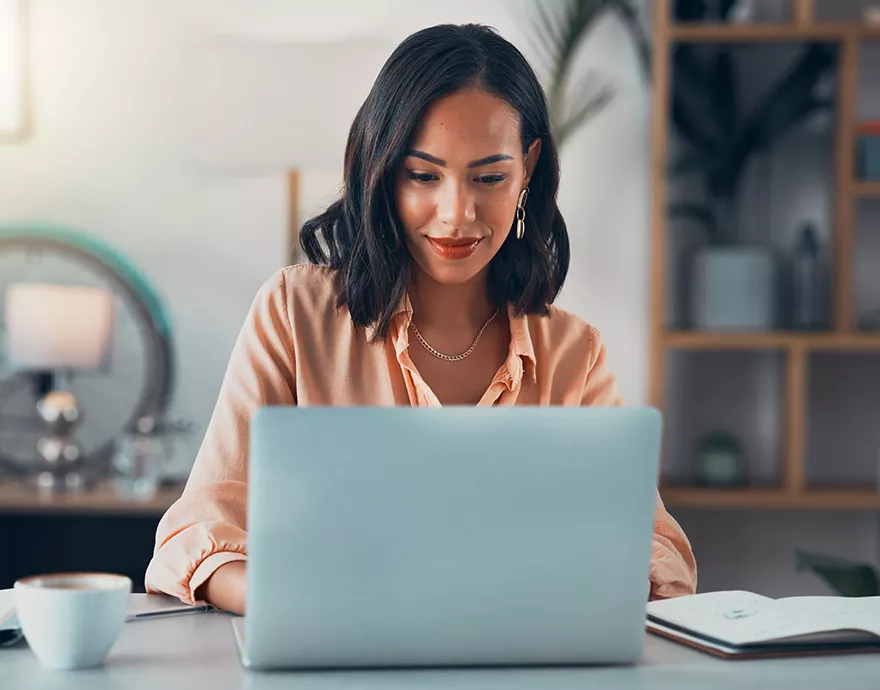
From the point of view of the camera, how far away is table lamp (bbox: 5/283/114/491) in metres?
2.94

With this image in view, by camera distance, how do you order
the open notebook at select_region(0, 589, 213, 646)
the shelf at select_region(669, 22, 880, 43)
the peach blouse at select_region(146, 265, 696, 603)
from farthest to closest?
1. the shelf at select_region(669, 22, 880, 43)
2. the peach blouse at select_region(146, 265, 696, 603)
3. the open notebook at select_region(0, 589, 213, 646)

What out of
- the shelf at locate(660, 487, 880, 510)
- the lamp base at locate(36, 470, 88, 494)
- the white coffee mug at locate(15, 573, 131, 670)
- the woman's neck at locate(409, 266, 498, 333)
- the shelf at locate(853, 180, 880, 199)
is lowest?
the shelf at locate(660, 487, 880, 510)

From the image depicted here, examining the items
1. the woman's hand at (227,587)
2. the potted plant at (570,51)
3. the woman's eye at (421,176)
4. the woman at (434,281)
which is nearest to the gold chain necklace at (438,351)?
the woman at (434,281)

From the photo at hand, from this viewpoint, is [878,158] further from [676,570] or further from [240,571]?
[240,571]

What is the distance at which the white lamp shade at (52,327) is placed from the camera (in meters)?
2.93

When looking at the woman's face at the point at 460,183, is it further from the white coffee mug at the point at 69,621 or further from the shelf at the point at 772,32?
the shelf at the point at 772,32

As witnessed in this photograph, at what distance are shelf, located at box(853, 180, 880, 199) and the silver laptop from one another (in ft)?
7.47

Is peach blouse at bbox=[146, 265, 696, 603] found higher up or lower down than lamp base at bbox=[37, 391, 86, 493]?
higher up

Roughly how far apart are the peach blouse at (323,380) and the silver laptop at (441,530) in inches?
15.3

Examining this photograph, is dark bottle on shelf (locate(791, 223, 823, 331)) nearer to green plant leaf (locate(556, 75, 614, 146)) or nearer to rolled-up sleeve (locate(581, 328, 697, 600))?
green plant leaf (locate(556, 75, 614, 146))

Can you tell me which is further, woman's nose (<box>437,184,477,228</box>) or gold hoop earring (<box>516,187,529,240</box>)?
gold hoop earring (<box>516,187,529,240</box>)

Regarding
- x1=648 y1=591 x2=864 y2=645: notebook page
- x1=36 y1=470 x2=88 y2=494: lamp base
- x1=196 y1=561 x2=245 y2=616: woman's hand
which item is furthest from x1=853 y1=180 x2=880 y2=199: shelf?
x1=196 y1=561 x2=245 y2=616: woman's hand

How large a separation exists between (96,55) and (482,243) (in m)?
2.14

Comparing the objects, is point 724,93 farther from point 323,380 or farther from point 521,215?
point 323,380
